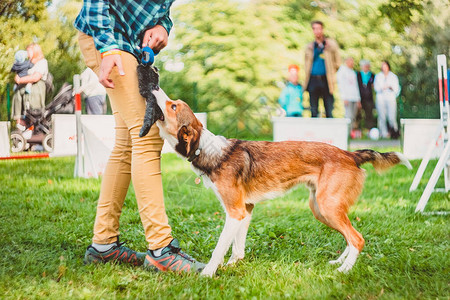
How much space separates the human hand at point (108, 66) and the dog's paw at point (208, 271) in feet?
4.28

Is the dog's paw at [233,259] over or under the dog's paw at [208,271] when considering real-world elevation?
under

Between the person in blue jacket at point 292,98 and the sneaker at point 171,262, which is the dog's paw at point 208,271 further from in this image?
the person in blue jacket at point 292,98

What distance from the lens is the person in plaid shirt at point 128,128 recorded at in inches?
118

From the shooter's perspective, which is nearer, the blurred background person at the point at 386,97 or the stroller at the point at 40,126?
the stroller at the point at 40,126

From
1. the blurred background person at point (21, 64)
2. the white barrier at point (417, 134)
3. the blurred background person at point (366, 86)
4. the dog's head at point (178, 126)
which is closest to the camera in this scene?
the dog's head at point (178, 126)

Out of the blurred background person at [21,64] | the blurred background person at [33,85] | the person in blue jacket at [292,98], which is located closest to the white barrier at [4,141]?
the blurred background person at [21,64]

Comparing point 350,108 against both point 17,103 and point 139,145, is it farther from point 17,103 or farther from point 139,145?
point 139,145

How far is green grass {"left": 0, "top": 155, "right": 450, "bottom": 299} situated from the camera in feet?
9.24

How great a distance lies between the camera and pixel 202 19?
66.4 ft

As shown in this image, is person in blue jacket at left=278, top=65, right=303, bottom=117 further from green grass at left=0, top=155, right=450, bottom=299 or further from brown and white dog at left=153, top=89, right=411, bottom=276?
brown and white dog at left=153, top=89, right=411, bottom=276

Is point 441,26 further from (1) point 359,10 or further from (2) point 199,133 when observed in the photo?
(2) point 199,133

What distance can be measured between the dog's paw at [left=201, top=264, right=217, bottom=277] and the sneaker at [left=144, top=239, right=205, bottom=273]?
35mm

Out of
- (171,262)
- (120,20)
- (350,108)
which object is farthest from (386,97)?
(171,262)

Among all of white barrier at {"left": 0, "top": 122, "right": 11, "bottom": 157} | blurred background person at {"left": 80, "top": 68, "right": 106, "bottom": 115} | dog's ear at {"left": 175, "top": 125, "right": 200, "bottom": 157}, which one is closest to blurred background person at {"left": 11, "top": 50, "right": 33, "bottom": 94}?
blurred background person at {"left": 80, "top": 68, "right": 106, "bottom": 115}
